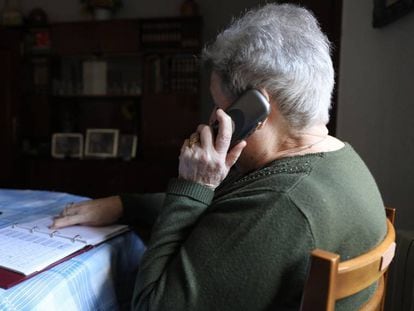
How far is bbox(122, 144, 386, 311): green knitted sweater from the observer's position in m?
0.51

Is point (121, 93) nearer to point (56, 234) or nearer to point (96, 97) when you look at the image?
point (96, 97)

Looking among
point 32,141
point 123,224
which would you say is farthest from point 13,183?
point 123,224

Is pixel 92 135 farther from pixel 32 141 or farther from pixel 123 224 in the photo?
pixel 123 224

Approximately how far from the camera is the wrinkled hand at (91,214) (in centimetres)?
77

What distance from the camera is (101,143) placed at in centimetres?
299

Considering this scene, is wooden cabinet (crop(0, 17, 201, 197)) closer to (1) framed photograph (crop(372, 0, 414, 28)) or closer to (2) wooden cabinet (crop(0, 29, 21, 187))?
(2) wooden cabinet (crop(0, 29, 21, 187))

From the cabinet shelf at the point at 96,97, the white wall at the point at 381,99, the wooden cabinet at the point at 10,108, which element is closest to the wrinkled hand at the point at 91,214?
the white wall at the point at 381,99

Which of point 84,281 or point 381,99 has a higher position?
point 381,99

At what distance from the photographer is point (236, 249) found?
52 cm

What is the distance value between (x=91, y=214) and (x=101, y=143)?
230 cm

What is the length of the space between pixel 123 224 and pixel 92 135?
2.33 m

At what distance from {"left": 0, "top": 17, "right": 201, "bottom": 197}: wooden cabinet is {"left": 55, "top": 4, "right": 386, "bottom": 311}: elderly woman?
6.66 feet

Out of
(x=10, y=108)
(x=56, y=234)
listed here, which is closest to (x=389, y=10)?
(x=56, y=234)

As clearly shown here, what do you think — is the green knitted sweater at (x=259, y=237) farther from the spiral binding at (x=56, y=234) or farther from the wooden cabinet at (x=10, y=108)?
the wooden cabinet at (x=10, y=108)
